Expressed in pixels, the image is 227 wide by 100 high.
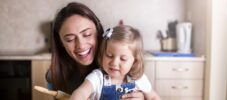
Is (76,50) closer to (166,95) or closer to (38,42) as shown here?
(166,95)

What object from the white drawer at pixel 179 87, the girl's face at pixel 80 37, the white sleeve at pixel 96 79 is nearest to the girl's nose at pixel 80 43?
the girl's face at pixel 80 37

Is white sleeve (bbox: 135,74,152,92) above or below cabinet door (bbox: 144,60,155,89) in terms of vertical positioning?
above

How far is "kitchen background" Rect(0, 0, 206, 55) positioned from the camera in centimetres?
257

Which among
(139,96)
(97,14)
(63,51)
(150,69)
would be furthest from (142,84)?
(97,14)

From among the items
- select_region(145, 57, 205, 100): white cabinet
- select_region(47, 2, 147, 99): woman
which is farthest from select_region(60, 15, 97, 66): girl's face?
select_region(145, 57, 205, 100): white cabinet

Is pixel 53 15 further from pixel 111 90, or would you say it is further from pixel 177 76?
pixel 111 90

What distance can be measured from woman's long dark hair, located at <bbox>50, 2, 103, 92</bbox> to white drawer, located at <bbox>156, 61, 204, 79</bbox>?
1.04m

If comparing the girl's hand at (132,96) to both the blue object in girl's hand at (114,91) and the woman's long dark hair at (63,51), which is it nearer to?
the blue object in girl's hand at (114,91)

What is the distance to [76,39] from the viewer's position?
1.15m

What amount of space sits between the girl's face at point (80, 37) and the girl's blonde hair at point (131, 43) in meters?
0.05

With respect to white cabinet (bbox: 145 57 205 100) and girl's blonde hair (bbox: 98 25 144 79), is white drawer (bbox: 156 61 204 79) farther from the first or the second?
girl's blonde hair (bbox: 98 25 144 79)

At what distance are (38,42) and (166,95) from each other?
1.26m

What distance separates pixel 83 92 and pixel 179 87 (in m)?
1.33

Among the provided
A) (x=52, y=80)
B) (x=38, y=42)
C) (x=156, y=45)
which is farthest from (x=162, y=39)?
(x=52, y=80)
